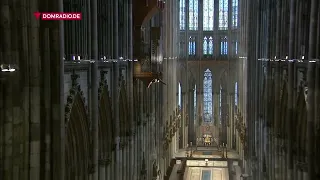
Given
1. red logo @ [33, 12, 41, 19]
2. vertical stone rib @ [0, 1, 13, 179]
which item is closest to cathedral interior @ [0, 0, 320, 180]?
vertical stone rib @ [0, 1, 13, 179]

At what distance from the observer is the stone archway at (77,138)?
20.6 metres

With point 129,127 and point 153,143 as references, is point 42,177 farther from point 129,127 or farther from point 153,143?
point 153,143

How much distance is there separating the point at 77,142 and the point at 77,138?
0.63 feet

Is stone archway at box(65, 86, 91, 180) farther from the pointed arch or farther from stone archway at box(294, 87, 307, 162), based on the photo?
stone archway at box(294, 87, 307, 162)

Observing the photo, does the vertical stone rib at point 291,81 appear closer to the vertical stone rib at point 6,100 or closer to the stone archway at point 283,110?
the stone archway at point 283,110

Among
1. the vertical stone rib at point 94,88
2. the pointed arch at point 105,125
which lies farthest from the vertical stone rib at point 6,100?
the pointed arch at point 105,125

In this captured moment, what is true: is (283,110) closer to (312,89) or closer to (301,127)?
(301,127)

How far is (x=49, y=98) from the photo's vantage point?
1716cm

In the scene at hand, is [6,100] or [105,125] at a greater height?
[6,100]

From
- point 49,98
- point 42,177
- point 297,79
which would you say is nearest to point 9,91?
point 49,98

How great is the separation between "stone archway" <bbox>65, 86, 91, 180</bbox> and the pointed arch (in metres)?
3.41

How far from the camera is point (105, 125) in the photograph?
89.2 ft

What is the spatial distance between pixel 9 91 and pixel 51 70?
8.42ft

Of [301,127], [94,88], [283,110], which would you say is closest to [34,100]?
[94,88]
